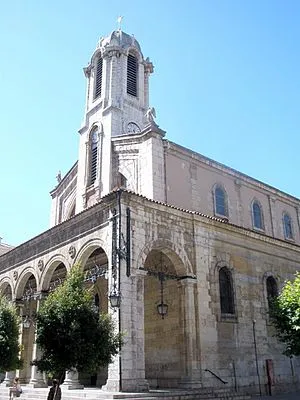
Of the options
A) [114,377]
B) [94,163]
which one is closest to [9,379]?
[114,377]

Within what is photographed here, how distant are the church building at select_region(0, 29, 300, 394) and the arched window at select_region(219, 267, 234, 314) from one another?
50 mm

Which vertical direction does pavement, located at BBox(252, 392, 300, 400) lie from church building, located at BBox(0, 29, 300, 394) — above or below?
below

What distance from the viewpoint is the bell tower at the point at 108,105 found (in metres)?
27.3

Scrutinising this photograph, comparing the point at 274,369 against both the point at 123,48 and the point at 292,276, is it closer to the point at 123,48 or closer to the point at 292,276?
the point at 292,276

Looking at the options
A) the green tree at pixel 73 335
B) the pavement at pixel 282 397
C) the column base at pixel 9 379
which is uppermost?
the green tree at pixel 73 335

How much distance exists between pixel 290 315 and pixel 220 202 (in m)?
9.20

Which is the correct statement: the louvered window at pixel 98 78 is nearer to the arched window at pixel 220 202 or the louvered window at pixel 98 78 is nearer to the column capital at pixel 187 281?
the arched window at pixel 220 202

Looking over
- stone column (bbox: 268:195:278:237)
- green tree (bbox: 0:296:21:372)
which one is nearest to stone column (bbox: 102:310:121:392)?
green tree (bbox: 0:296:21:372)

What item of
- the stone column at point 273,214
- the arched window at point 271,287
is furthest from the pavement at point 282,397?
the stone column at point 273,214

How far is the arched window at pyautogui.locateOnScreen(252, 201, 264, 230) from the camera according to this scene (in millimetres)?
27750

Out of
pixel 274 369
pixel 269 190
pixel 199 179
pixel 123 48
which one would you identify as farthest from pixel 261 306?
pixel 123 48

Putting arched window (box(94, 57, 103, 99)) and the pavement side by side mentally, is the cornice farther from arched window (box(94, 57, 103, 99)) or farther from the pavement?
the pavement

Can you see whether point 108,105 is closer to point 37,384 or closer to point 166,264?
point 166,264

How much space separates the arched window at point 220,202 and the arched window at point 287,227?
241 inches
